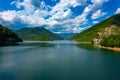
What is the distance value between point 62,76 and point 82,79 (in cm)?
546

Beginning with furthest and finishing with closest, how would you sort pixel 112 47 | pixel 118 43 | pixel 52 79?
1. pixel 112 47
2. pixel 118 43
3. pixel 52 79

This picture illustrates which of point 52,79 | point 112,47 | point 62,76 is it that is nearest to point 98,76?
point 62,76

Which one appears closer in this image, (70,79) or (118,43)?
(70,79)

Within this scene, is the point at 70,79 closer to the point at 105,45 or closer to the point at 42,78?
the point at 42,78

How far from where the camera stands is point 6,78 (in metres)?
44.5

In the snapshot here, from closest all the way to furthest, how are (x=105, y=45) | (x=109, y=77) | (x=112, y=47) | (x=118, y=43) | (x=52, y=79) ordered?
(x=52, y=79) → (x=109, y=77) → (x=118, y=43) → (x=112, y=47) → (x=105, y=45)

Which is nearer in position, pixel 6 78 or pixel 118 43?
pixel 6 78

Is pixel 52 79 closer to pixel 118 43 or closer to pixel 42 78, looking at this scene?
pixel 42 78

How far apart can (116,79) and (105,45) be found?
13527cm

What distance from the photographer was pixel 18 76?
152 feet

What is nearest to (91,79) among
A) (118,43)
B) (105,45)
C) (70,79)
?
(70,79)

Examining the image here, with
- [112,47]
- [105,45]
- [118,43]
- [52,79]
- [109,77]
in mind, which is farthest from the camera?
[105,45]

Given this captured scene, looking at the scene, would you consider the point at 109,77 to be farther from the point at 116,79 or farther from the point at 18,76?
the point at 18,76

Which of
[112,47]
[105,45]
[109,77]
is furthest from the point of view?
[105,45]
